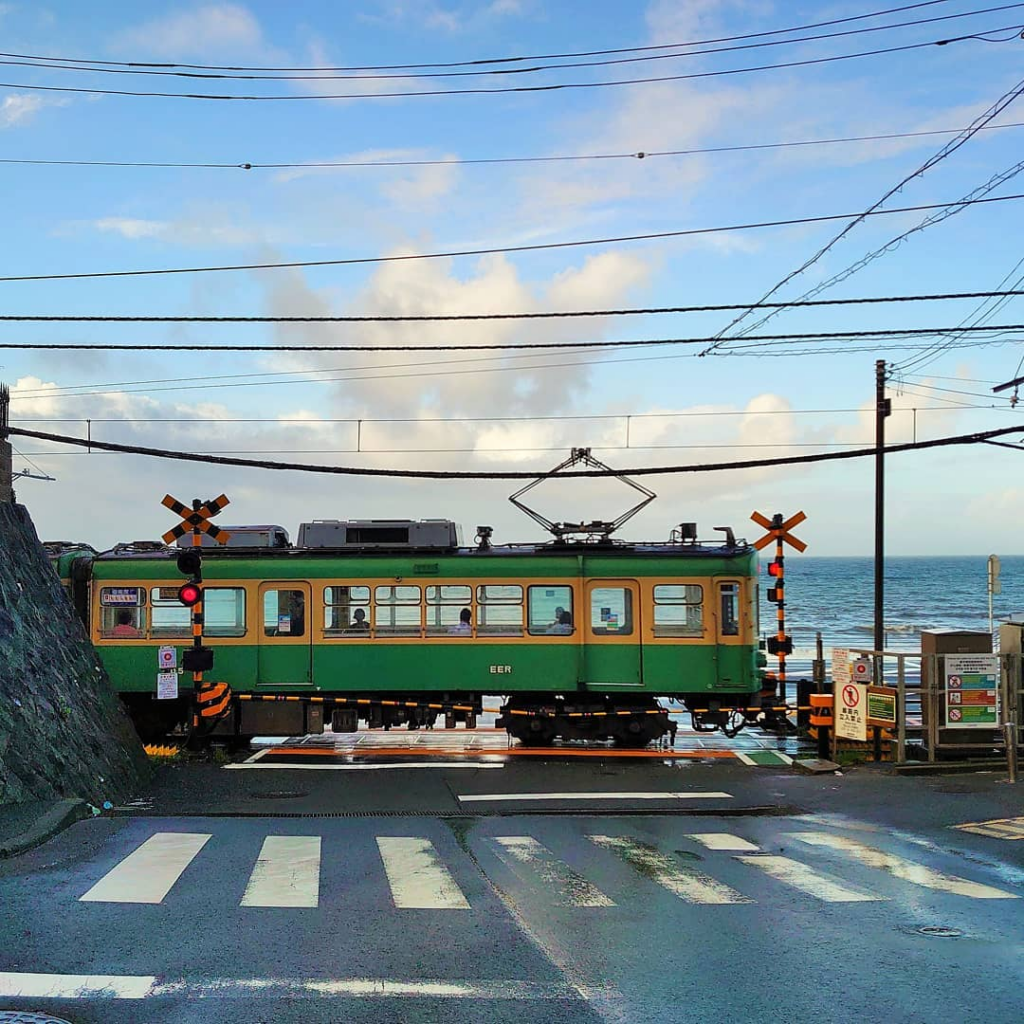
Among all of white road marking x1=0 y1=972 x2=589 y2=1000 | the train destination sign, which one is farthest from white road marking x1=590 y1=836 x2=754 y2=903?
the train destination sign

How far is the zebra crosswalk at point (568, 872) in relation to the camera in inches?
326

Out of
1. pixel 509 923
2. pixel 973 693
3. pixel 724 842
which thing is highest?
pixel 973 693

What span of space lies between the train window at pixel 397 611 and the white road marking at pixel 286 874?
8.68 meters

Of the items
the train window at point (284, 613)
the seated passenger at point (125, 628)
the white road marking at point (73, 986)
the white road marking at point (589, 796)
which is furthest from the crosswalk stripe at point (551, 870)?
the seated passenger at point (125, 628)

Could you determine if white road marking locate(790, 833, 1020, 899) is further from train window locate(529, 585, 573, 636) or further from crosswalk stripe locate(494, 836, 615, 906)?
train window locate(529, 585, 573, 636)

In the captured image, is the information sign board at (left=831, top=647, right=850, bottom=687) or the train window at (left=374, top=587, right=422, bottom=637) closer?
the information sign board at (left=831, top=647, right=850, bottom=687)

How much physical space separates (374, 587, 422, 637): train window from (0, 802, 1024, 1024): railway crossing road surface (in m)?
8.18

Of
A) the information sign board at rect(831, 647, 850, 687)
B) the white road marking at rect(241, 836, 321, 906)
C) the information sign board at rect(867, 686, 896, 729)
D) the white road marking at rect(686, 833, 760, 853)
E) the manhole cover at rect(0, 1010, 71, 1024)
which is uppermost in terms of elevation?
the information sign board at rect(831, 647, 850, 687)

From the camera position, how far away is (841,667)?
17234mm

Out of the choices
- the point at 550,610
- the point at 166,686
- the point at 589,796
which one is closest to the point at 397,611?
the point at 550,610

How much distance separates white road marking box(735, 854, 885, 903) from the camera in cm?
841

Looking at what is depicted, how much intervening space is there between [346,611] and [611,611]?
483cm

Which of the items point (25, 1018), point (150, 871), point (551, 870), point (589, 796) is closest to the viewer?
point (25, 1018)

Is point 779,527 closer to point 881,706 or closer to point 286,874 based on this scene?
point 881,706
